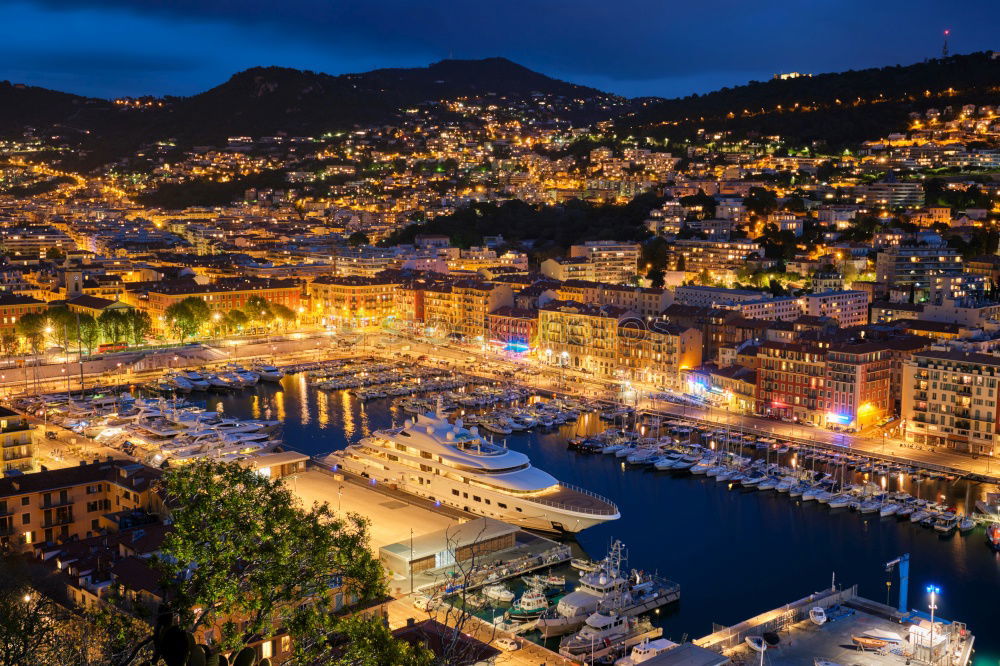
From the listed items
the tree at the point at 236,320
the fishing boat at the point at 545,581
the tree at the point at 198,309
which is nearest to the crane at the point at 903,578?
the fishing boat at the point at 545,581

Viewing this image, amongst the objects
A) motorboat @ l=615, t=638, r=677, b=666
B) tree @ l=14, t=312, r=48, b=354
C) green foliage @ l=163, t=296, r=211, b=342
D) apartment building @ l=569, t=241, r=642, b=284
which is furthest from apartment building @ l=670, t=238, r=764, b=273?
motorboat @ l=615, t=638, r=677, b=666

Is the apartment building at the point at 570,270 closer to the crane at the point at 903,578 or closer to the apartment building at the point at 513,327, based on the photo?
the apartment building at the point at 513,327

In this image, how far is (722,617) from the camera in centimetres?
1753

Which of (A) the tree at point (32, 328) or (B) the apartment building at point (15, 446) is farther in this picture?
(A) the tree at point (32, 328)

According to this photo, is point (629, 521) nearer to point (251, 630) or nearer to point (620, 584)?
point (620, 584)

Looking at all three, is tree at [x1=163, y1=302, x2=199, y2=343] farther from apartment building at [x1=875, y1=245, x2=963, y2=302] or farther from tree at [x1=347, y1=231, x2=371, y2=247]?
apartment building at [x1=875, y1=245, x2=963, y2=302]

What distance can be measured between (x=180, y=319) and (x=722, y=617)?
33730mm

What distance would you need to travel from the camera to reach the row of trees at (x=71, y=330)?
4194cm

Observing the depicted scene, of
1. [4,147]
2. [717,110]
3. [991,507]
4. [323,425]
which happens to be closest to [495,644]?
[991,507]

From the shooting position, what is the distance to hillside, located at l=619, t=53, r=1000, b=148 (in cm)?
8606

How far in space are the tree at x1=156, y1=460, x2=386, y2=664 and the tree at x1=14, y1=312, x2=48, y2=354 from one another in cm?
3846

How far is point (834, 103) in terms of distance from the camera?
93.2 meters

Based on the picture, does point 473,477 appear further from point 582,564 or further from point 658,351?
point 658,351

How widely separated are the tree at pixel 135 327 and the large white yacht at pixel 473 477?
915 inches
